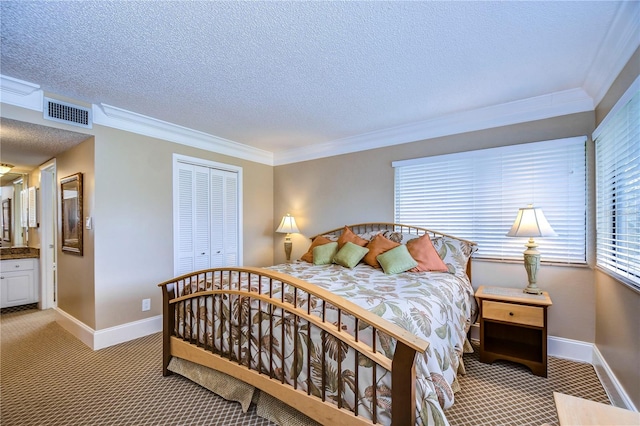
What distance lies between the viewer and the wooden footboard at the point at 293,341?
1.36 metres

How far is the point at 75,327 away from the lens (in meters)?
3.40

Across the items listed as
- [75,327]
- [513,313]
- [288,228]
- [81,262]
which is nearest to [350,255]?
[288,228]

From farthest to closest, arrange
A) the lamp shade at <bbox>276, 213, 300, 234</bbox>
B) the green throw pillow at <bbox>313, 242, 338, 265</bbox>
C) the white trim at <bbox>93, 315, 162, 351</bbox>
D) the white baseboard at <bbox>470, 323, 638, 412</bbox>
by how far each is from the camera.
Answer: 1. the lamp shade at <bbox>276, 213, 300, 234</bbox>
2. the green throw pillow at <bbox>313, 242, 338, 265</bbox>
3. the white trim at <bbox>93, 315, 162, 351</bbox>
4. the white baseboard at <bbox>470, 323, 638, 412</bbox>

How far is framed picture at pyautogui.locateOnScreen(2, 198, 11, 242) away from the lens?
550cm

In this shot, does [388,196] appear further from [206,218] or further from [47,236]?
[47,236]

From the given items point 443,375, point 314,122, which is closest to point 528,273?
point 443,375

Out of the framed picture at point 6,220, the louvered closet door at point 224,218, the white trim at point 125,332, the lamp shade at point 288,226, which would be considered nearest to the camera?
the white trim at point 125,332

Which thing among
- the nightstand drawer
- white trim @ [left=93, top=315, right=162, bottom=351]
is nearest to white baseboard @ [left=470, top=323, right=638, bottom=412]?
the nightstand drawer

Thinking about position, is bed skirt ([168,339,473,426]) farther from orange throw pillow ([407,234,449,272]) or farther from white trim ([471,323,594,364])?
white trim ([471,323,594,364])

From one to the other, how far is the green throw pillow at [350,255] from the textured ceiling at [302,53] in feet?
4.99

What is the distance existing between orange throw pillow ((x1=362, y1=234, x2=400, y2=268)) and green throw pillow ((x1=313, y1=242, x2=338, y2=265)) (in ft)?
1.45

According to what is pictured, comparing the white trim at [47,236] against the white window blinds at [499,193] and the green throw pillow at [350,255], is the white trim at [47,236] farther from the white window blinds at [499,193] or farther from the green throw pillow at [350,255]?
the white window blinds at [499,193]

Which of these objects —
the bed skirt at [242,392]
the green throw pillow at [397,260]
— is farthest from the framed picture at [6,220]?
the green throw pillow at [397,260]

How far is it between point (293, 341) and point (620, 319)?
2237 millimetres
